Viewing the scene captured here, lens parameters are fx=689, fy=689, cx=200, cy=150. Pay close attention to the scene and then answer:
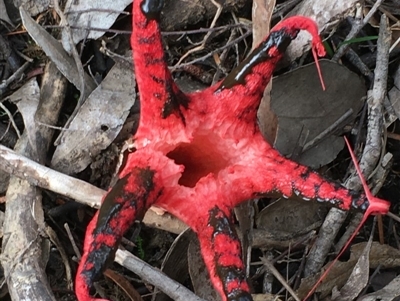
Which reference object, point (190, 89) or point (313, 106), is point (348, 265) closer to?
point (313, 106)

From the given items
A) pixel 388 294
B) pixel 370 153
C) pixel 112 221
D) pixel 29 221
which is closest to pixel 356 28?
pixel 370 153

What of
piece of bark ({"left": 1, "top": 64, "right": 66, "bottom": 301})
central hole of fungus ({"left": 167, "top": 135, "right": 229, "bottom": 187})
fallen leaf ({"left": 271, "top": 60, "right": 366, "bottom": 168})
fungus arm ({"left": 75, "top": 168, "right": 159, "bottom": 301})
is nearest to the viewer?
fungus arm ({"left": 75, "top": 168, "right": 159, "bottom": 301})

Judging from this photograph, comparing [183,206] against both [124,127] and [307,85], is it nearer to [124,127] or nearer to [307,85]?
[124,127]

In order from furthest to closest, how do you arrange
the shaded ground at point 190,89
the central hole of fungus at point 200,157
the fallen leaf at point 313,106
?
the fallen leaf at point 313,106, the shaded ground at point 190,89, the central hole of fungus at point 200,157

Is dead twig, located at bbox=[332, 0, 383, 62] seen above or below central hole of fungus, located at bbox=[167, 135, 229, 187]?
above

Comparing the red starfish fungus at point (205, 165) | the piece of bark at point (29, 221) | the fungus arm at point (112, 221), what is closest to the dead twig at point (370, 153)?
the red starfish fungus at point (205, 165)

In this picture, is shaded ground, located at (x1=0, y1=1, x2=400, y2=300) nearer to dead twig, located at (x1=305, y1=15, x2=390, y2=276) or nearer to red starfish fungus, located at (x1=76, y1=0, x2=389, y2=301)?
dead twig, located at (x1=305, y1=15, x2=390, y2=276)

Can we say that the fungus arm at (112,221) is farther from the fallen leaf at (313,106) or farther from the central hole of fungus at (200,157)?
the fallen leaf at (313,106)

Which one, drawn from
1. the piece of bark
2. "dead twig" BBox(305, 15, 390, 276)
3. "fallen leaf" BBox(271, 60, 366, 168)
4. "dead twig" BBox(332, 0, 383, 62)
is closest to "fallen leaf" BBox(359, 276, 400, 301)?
"dead twig" BBox(305, 15, 390, 276)

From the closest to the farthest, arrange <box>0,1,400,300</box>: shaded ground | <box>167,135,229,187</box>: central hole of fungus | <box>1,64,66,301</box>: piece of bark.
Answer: <box>167,135,229,187</box>: central hole of fungus, <box>1,64,66,301</box>: piece of bark, <box>0,1,400,300</box>: shaded ground
